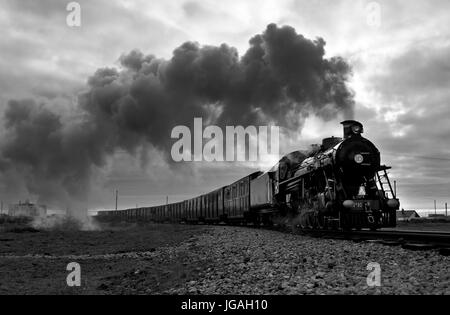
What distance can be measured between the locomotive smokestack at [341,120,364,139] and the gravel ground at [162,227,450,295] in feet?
21.1

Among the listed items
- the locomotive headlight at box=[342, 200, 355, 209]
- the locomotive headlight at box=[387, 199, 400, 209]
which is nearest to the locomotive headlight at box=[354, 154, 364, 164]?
the locomotive headlight at box=[387, 199, 400, 209]

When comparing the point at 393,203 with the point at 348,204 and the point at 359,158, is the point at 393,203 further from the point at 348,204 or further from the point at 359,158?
the point at 359,158

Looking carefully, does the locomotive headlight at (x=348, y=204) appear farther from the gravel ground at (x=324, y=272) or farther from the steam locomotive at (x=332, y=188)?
the gravel ground at (x=324, y=272)

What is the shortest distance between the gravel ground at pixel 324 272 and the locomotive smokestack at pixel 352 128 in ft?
21.1

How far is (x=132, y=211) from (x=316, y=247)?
67656 millimetres

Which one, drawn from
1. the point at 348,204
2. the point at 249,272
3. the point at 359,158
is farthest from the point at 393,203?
the point at 249,272

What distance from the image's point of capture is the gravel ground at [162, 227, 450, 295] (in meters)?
6.94

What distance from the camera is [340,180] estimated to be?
1667 centimetres

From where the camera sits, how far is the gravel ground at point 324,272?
6.94m

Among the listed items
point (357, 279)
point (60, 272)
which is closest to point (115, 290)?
point (60, 272)

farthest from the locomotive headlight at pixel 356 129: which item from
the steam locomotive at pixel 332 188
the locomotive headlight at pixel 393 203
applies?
the locomotive headlight at pixel 393 203

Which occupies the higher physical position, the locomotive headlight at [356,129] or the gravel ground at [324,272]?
the locomotive headlight at [356,129]

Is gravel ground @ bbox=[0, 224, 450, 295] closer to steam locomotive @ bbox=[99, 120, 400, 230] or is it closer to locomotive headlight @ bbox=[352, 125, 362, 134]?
steam locomotive @ bbox=[99, 120, 400, 230]

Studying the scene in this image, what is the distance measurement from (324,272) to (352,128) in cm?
1049
